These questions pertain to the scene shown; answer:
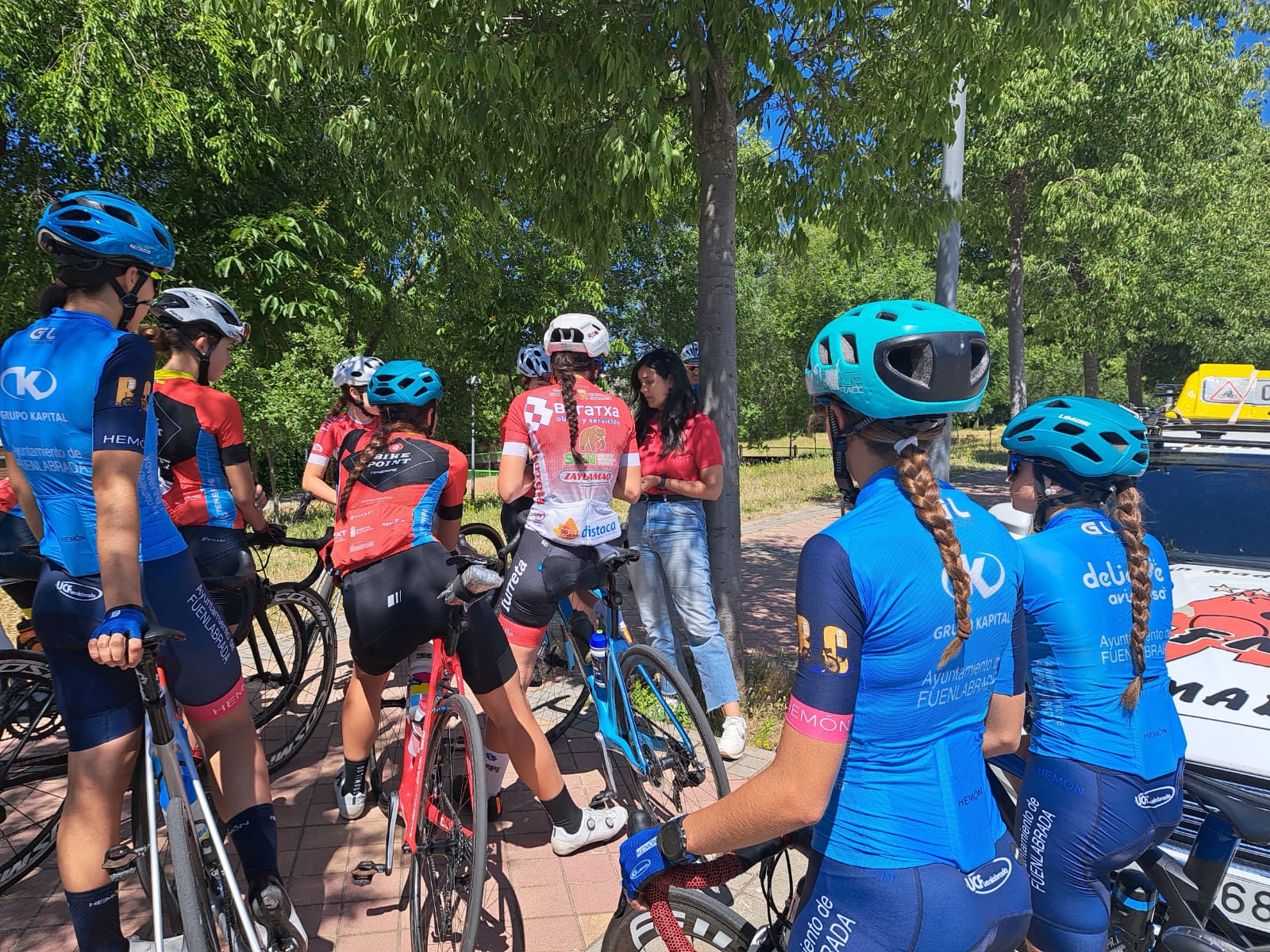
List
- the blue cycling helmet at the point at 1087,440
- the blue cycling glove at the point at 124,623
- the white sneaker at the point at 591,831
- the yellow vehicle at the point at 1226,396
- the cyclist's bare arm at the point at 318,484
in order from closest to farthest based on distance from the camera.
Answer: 1. the blue cycling glove at the point at 124,623
2. the blue cycling helmet at the point at 1087,440
3. the white sneaker at the point at 591,831
4. the cyclist's bare arm at the point at 318,484
5. the yellow vehicle at the point at 1226,396

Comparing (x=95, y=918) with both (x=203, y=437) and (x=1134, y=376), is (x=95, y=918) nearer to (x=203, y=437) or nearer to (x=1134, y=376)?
(x=203, y=437)

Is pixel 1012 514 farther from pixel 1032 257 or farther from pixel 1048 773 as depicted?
pixel 1032 257

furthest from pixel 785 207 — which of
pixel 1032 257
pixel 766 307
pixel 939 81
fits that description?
pixel 766 307

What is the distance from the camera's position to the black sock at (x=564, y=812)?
3244 mm

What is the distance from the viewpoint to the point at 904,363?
5.36 ft

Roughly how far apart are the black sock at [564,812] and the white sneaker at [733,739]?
1227mm

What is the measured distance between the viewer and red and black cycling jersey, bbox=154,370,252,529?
364 centimetres

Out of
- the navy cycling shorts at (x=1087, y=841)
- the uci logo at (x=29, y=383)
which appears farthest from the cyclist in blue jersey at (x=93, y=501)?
the navy cycling shorts at (x=1087, y=841)

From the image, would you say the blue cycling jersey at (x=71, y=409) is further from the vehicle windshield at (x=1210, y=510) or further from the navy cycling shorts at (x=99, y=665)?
the vehicle windshield at (x=1210, y=510)

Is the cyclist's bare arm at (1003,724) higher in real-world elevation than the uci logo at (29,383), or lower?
lower

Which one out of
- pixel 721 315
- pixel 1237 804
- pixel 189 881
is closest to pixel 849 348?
pixel 1237 804

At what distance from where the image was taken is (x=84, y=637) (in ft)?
7.74

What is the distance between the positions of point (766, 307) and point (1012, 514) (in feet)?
77.5

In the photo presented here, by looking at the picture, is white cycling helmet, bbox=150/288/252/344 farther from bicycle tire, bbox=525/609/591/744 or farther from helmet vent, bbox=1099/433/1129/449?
helmet vent, bbox=1099/433/1129/449
